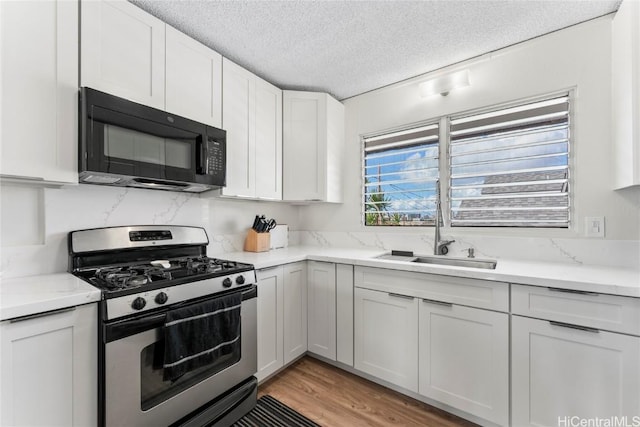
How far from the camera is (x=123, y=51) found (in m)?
1.51

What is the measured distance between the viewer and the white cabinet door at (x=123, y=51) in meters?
1.40

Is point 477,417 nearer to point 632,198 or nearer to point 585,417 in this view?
point 585,417

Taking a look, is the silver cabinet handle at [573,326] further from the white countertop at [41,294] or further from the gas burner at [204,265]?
the white countertop at [41,294]

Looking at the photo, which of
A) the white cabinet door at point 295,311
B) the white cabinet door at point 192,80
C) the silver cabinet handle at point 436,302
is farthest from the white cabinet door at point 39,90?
the silver cabinet handle at point 436,302

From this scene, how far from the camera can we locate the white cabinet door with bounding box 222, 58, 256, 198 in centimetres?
207

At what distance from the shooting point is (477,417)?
1596 mm

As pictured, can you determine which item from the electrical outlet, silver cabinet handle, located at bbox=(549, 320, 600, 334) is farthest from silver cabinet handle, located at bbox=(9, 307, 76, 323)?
the electrical outlet

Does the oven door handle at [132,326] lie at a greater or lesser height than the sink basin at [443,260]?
lesser

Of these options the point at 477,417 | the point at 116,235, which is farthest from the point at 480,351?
the point at 116,235

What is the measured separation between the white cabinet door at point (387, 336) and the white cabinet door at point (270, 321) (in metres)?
0.57

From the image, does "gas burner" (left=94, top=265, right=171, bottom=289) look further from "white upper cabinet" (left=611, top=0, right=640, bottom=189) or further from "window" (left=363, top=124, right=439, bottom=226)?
"white upper cabinet" (left=611, top=0, right=640, bottom=189)

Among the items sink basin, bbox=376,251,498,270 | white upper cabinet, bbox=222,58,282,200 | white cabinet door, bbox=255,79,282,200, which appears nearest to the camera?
sink basin, bbox=376,251,498,270

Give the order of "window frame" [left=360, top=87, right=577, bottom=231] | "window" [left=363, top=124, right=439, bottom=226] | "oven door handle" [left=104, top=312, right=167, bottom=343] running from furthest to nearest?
1. "window" [left=363, top=124, right=439, bottom=226]
2. "window frame" [left=360, top=87, right=577, bottom=231]
3. "oven door handle" [left=104, top=312, right=167, bottom=343]

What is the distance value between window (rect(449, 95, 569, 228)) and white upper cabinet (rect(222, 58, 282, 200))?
1.52m
